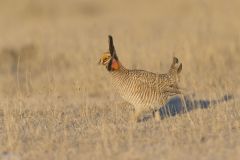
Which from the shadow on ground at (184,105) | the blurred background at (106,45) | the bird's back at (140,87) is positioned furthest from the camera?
the blurred background at (106,45)

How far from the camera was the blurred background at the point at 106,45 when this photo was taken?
10.7 meters

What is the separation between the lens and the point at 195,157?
5953 mm

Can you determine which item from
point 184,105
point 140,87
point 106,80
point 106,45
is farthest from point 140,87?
point 106,45

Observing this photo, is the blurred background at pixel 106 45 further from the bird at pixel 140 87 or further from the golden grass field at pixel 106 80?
the bird at pixel 140 87

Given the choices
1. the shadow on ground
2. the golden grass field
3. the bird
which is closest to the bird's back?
the bird

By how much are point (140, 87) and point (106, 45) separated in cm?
611

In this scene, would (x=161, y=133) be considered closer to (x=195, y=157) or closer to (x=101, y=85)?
(x=195, y=157)

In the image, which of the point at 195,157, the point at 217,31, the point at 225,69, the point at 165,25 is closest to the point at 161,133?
the point at 195,157

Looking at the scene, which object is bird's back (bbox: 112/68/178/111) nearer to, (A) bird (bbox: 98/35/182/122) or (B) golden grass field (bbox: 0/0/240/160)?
(A) bird (bbox: 98/35/182/122)

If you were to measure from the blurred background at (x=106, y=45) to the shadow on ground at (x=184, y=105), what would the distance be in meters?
0.76

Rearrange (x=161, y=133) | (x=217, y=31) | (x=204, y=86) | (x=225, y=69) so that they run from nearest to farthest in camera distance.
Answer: (x=161, y=133), (x=204, y=86), (x=225, y=69), (x=217, y=31)

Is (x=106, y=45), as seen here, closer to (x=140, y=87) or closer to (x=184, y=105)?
(x=184, y=105)

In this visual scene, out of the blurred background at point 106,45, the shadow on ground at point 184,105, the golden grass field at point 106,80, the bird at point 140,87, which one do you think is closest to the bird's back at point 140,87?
the bird at point 140,87

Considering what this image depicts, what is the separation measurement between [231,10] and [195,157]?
1236cm
